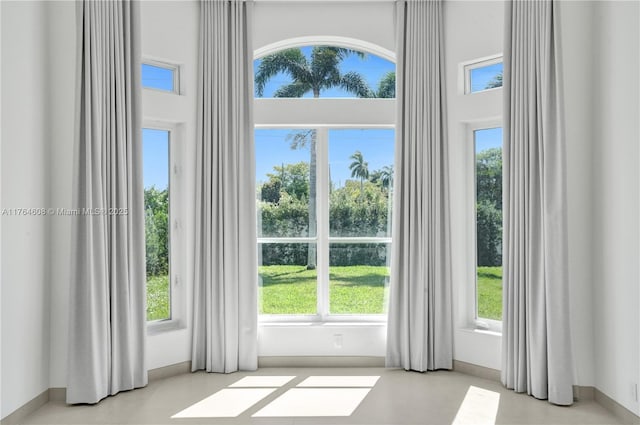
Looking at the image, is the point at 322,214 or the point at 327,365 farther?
the point at 322,214

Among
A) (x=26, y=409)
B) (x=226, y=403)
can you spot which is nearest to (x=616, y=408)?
(x=226, y=403)

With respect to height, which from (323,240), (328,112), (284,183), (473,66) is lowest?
(323,240)

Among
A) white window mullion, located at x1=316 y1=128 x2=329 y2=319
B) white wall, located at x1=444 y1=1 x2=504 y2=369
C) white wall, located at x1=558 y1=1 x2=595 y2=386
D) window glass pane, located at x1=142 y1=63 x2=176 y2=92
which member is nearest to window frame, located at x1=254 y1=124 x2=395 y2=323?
white window mullion, located at x1=316 y1=128 x2=329 y2=319

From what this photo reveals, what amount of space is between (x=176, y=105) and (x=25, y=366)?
230 cm

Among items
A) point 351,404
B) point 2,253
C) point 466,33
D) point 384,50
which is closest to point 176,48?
point 384,50

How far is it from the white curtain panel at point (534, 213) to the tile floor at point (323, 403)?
0.24 meters

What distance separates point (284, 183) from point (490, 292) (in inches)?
82.6

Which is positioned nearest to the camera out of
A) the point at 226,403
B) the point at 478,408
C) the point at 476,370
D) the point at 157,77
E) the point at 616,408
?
the point at 616,408

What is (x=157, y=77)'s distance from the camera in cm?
433

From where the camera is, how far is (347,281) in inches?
186

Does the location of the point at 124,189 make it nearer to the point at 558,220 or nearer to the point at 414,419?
the point at 414,419

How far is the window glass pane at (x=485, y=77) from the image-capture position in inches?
168

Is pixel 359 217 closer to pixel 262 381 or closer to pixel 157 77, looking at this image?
pixel 262 381

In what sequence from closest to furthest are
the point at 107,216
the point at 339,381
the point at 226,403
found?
the point at 226,403 < the point at 107,216 < the point at 339,381
